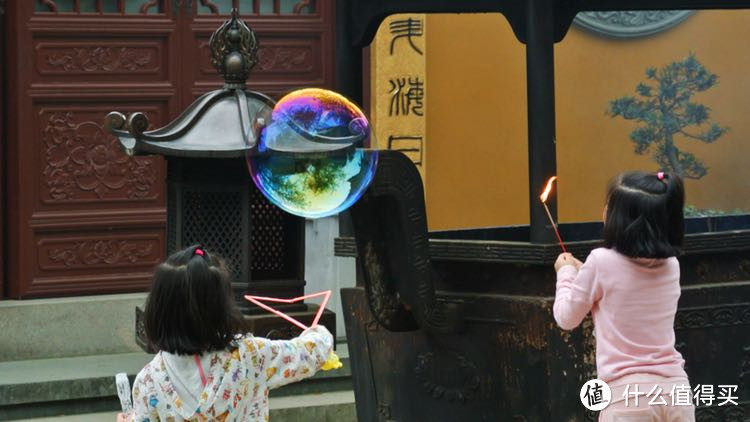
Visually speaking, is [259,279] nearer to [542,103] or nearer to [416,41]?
[542,103]

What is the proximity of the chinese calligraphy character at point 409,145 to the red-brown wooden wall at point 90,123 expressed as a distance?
2.94 feet

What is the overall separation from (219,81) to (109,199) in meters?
0.98

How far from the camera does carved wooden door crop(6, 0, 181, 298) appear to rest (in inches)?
352

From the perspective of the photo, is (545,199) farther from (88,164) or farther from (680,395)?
(88,164)

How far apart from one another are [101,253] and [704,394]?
4.52 meters

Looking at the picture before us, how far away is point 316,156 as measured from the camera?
5.29 metres

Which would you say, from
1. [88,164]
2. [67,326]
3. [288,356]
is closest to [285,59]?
[88,164]

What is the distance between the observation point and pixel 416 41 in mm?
9617

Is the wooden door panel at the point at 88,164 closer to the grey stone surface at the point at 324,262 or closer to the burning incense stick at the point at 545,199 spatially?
the grey stone surface at the point at 324,262

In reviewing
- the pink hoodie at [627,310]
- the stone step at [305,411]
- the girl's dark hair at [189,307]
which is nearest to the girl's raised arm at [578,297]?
the pink hoodie at [627,310]

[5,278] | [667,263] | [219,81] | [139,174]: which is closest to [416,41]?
[219,81]

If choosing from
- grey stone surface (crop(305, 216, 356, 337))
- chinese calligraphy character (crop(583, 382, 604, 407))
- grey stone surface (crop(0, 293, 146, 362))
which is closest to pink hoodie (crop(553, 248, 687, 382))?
chinese calligraphy character (crop(583, 382, 604, 407))

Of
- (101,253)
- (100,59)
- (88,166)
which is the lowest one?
(101,253)

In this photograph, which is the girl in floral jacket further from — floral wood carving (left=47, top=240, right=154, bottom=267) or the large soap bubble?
floral wood carving (left=47, top=240, right=154, bottom=267)
